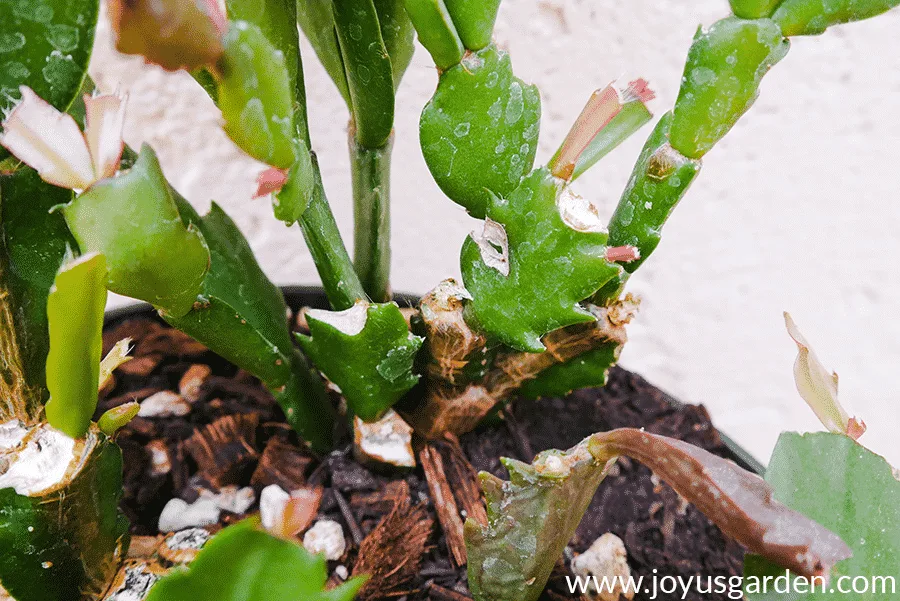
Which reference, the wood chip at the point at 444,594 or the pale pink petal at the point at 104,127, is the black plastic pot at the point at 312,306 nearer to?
the wood chip at the point at 444,594

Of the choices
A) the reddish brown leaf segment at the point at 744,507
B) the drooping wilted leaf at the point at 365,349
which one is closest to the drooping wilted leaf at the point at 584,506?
the reddish brown leaf segment at the point at 744,507

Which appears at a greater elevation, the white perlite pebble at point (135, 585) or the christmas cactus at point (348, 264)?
the christmas cactus at point (348, 264)

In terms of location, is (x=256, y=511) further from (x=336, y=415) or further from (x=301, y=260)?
(x=301, y=260)

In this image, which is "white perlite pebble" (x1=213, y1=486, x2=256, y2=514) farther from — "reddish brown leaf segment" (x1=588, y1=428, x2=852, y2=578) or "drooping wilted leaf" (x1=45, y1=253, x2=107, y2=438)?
"reddish brown leaf segment" (x1=588, y1=428, x2=852, y2=578)

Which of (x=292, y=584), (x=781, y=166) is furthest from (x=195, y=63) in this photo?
(x=781, y=166)

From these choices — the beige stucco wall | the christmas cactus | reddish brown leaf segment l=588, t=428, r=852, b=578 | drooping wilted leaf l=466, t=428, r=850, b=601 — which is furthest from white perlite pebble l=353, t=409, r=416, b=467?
the beige stucco wall

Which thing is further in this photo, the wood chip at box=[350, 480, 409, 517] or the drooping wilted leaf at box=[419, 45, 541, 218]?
the wood chip at box=[350, 480, 409, 517]

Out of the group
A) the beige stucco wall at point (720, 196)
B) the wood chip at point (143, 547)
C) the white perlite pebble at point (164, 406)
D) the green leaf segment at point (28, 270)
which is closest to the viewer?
the green leaf segment at point (28, 270)
